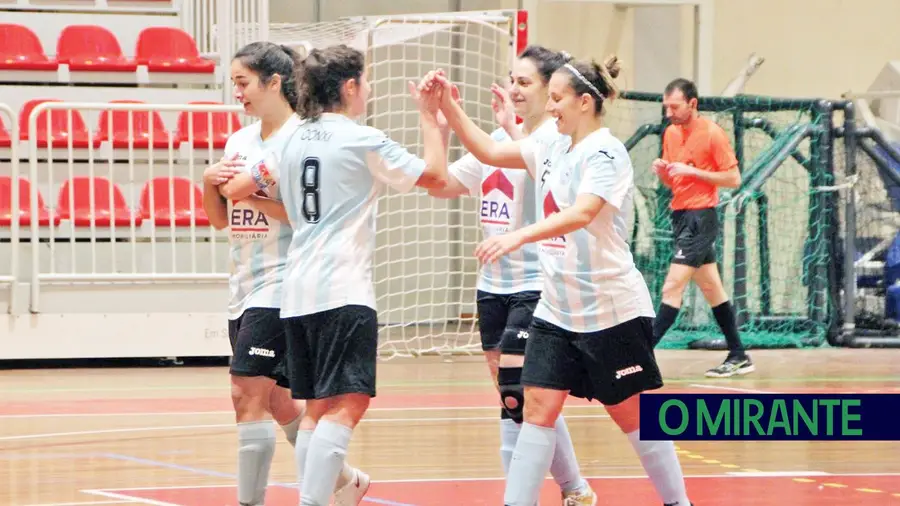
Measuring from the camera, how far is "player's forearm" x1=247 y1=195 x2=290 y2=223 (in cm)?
467

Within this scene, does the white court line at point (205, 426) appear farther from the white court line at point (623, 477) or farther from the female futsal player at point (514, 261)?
the female futsal player at point (514, 261)

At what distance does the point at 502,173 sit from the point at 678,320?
6408mm

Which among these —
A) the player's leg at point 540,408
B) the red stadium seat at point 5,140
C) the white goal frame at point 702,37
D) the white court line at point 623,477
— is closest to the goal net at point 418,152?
the white goal frame at point 702,37

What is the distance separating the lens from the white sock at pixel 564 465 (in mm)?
4977

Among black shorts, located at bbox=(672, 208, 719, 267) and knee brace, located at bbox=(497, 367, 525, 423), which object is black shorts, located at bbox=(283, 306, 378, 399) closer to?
knee brace, located at bbox=(497, 367, 525, 423)


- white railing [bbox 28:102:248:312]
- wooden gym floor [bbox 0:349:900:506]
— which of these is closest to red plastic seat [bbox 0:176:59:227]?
white railing [bbox 28:102:248:312]

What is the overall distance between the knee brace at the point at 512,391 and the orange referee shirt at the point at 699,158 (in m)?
4.25

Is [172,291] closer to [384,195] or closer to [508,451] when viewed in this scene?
[384,195]

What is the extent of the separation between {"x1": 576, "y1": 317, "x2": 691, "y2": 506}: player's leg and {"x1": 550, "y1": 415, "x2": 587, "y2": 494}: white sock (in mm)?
A: 421

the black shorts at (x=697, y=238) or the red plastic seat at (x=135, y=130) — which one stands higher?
the red plastic seat at (x=135, y=130)

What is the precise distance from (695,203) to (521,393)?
173 inches

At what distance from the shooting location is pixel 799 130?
11188 millimetres

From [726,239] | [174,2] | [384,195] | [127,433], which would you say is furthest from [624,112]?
[127,433]

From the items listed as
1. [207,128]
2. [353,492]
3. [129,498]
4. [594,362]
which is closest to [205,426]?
[129,498]
